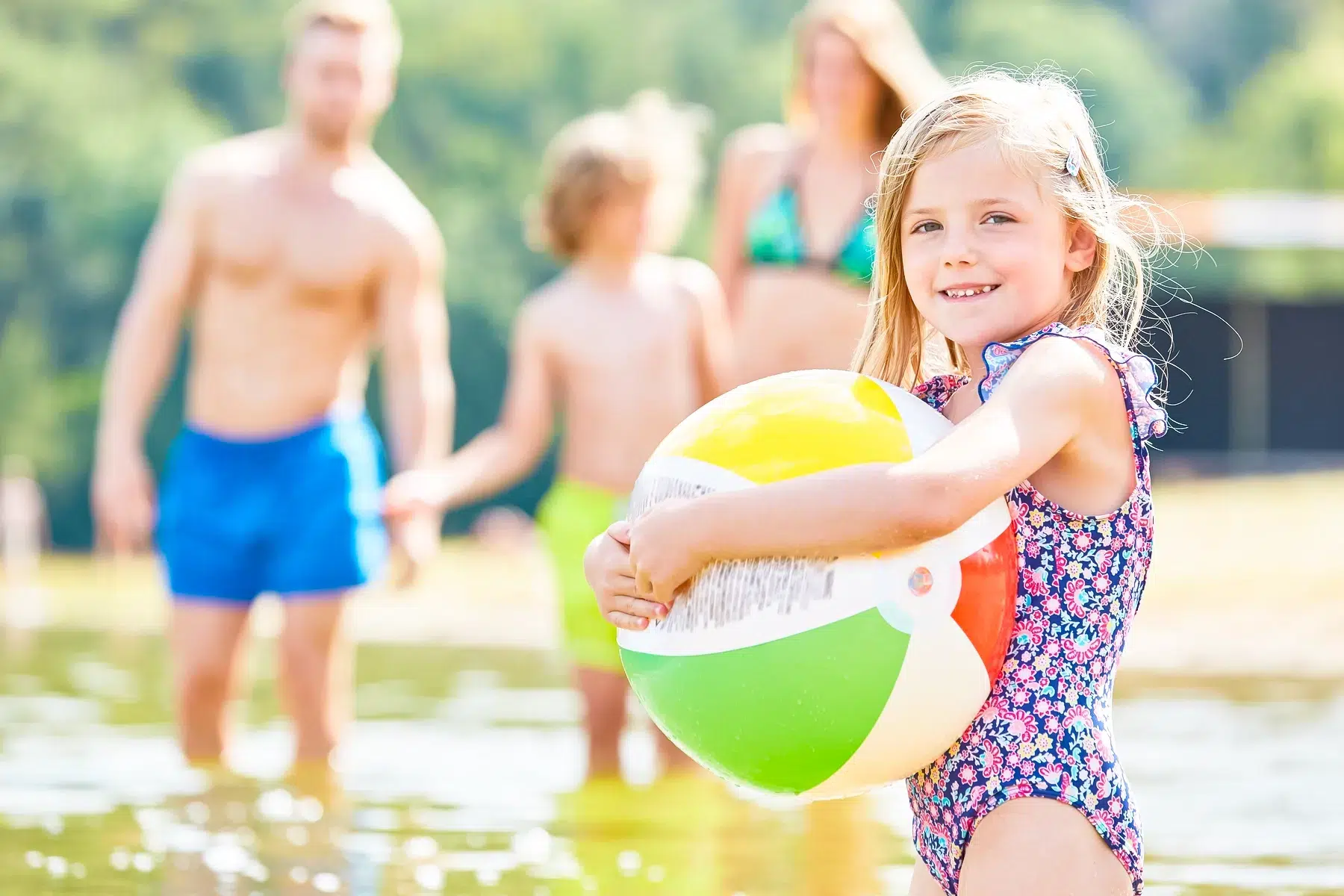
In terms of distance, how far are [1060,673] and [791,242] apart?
137 inches

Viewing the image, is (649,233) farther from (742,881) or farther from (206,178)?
(742,881)

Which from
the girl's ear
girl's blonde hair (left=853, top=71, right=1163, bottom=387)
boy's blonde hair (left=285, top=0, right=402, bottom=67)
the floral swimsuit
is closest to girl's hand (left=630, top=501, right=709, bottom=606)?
the floral swimsuit

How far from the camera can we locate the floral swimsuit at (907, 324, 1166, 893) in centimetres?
298

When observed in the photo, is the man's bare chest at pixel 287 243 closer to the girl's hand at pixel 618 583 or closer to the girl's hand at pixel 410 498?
the girl's hand at pixel 410 498

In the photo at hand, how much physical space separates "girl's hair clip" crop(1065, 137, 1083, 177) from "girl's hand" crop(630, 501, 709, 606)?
0.77m

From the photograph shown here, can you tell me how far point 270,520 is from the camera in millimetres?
6574

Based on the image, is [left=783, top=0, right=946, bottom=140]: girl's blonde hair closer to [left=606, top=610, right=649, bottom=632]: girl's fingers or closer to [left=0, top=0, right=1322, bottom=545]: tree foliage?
[left=606, top=610, right=649, bottom=632]: girl's fingers

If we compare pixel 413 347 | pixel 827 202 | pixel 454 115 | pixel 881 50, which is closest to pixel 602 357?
pixel 413 347

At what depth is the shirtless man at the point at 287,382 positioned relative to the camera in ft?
21.6

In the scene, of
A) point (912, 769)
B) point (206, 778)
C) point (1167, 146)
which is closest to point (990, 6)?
point (1167, 146)

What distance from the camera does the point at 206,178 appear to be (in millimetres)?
6746

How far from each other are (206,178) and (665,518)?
416 cm

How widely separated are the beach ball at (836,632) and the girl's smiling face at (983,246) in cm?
17

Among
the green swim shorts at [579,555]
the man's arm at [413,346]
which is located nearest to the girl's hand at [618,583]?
the green swim shorts at [579,555]
